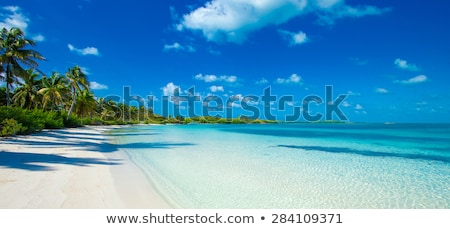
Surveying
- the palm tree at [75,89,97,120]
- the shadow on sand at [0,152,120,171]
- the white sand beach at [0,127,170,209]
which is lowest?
the white sand beach at [0,127,170,209]

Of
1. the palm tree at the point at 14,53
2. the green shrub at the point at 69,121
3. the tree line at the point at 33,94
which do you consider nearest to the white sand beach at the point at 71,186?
the tree line at the point at 33,94

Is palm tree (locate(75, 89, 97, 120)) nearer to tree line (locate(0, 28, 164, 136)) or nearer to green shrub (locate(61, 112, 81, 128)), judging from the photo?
tree line (locate(0, 28, 164, 136))

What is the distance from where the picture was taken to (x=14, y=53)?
17.3 m

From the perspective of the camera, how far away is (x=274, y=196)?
470 cm

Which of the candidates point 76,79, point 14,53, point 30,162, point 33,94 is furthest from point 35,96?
point 30,162

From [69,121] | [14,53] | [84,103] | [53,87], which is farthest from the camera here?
[84,103]

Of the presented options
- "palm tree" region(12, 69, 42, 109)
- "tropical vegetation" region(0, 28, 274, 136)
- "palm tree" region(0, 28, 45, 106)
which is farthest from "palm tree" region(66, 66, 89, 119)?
"palm tree" region(0, 28, 45, 106)

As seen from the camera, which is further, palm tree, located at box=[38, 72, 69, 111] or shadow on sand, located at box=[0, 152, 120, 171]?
palm tree, located at box=[38, 72, 69, 111]

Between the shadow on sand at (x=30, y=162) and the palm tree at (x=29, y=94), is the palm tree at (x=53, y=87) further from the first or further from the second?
the shadow on sand at (x=30, y=162)

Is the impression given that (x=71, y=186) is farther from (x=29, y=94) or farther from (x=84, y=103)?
(x=84, y=103)

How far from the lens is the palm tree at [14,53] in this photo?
677 inches

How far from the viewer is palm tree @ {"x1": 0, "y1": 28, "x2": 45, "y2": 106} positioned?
17.2 m
